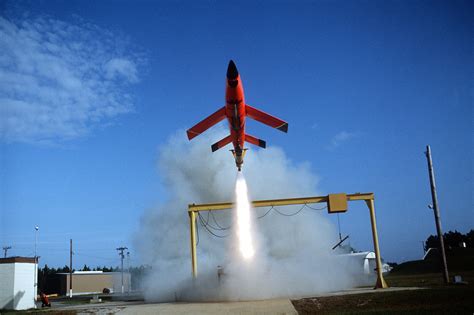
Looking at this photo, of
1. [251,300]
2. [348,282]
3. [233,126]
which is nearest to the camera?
[233,126]

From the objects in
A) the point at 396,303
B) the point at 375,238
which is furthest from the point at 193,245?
the point at 396,303

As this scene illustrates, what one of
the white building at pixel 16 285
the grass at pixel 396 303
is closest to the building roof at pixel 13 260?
the white building at pixel 16 285

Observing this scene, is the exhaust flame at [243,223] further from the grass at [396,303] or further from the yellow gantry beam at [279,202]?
the grass at [396,303]

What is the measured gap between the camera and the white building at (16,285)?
33.2m

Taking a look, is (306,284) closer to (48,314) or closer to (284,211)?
(48,314)

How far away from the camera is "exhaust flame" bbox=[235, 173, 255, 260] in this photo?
34625 mm

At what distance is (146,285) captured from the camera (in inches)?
1624

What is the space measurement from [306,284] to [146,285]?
1646 cm

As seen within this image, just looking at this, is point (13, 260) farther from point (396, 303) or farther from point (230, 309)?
point (396, 303)

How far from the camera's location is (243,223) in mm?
35500

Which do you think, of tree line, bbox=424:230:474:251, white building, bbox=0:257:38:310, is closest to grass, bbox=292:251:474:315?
white building, bbox=0:257:38:310

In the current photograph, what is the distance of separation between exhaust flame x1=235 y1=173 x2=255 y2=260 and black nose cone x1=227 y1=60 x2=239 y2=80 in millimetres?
15572

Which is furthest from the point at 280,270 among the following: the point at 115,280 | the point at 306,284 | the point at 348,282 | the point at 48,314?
the point at 115,280

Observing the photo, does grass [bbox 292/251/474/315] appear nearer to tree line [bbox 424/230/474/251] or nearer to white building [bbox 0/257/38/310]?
white building [bbox 0/257/38/310]
